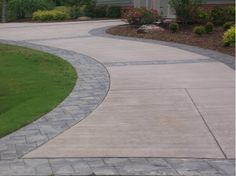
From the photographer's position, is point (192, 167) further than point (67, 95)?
No

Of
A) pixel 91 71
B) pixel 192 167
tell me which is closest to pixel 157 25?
pixel 91 71

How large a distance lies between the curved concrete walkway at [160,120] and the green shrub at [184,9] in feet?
20.5

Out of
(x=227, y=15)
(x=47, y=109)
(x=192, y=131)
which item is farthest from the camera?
(x=227, y=15)

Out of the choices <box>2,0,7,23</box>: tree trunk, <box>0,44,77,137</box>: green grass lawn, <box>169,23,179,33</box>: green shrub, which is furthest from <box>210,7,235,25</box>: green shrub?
<box>2,0,7,23</box>: tree trunk

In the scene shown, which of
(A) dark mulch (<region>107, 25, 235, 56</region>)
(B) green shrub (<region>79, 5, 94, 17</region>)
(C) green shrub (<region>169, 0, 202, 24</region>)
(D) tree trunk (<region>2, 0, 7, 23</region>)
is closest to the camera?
(A) dark mulch (<region>107, 25, 235, 56</region>)

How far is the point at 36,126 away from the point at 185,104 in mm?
2438

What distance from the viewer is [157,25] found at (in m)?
20.0

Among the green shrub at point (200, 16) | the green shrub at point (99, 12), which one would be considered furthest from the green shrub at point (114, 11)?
the green shrub at point (200, 16)

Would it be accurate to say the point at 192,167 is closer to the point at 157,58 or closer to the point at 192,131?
the point at 192,131

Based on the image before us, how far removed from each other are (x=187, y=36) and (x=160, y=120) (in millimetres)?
10256

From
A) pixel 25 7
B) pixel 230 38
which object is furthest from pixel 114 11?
pixel 230 38

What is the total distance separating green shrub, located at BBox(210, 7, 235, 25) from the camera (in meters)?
19.5

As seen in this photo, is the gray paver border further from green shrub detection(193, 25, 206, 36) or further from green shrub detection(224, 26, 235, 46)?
green shrub detection(193, 25, 206, 36)

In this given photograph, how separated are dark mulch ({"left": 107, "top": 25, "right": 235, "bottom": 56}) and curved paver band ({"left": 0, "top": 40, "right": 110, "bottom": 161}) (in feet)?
13.5
